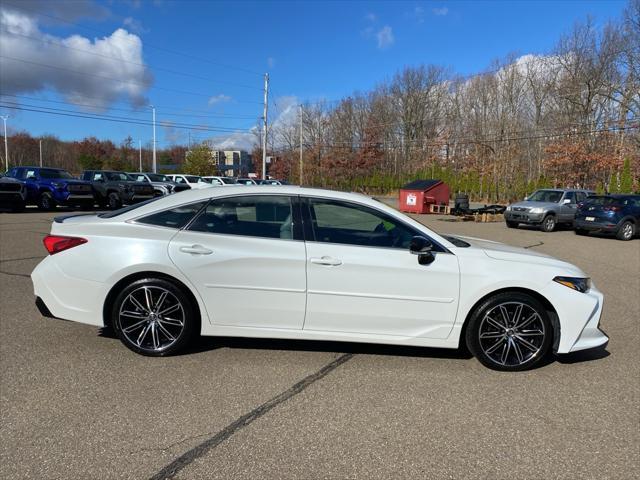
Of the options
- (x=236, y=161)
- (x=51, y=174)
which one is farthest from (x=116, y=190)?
(x=236, y=161)

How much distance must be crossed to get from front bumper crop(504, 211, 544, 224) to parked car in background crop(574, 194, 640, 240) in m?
1.64

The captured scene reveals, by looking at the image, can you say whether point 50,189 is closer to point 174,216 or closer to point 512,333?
point 174,216

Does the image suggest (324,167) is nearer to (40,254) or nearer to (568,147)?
(568,147)

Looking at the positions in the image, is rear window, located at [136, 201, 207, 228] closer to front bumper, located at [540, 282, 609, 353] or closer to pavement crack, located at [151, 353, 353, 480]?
pavement crack, located at [151, 353, 353, 480]

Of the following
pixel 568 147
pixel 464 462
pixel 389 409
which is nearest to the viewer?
pixel 464 462

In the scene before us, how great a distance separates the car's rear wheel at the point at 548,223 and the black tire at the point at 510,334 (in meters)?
15.9

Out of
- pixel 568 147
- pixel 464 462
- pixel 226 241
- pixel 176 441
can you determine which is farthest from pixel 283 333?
pixel 568 147

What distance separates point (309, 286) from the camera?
12.6ft

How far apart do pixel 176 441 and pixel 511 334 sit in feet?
9.42

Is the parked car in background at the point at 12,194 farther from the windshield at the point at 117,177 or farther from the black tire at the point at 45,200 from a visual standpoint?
the windshield at the point at 117,177

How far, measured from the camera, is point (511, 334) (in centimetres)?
391

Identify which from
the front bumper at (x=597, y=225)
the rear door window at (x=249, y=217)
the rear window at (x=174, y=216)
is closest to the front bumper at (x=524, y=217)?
the front bumper at (x=597, y=225)

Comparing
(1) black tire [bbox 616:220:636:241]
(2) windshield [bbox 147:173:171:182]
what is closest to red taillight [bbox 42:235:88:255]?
(1) black tire [bbox 616:220:636:241]

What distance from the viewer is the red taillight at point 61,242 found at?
404cm
